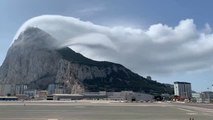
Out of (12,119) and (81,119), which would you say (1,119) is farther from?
(81,119)

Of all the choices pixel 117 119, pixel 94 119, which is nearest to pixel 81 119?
pixel 94 119

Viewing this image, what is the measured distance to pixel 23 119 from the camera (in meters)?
47.6

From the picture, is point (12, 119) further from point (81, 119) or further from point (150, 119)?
point (150, 119)

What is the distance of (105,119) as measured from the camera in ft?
159

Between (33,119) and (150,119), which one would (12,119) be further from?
(150,119)

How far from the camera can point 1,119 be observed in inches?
1868

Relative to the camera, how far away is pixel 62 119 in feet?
157

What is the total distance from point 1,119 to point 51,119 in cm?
732

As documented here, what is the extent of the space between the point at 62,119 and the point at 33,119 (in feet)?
14.1

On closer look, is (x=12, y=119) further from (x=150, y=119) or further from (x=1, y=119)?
(x=150, y=119)

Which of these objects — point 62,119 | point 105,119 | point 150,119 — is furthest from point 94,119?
Result: point 150,119

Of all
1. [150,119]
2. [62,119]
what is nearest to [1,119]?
[62,119]

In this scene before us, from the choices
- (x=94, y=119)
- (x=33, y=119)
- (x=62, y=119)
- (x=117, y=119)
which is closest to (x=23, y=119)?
(x=33, y=119)

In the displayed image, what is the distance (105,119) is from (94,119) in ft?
5.52
